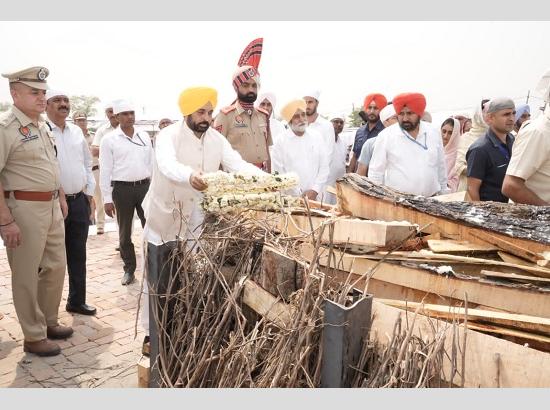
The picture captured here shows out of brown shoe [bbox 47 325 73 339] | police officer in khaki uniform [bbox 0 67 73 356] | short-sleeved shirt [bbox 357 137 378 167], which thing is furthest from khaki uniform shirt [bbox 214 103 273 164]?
brown shoe [bbox 47 325 73 339]

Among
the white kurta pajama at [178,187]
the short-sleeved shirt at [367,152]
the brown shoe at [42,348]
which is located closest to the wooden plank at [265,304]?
the white kurta pajama at [178,187]

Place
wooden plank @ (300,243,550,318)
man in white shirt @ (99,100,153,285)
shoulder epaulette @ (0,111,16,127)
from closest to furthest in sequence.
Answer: wooden plank @ (300,243,550,318) → shoulder epaulette @ (0,111,16,127) → man in white shirt @ (99,100,153,285)

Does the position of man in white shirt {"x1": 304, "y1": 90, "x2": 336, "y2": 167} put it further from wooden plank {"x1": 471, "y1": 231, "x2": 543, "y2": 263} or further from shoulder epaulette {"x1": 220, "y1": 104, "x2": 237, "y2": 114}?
wooden plank {"x1": 471, "y1": 231, "x2": 543, "y2": 263}

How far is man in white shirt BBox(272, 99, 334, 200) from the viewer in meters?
5.67

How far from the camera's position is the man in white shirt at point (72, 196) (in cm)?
445

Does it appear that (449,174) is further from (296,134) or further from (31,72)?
(31,72)

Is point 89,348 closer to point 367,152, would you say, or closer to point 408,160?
point 408,160

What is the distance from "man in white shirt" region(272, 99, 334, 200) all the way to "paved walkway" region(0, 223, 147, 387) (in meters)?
2.38

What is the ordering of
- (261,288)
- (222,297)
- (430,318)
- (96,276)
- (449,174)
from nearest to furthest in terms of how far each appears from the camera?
(430,318) < (261,288) < (222,297) < (96,276) < (449,174)

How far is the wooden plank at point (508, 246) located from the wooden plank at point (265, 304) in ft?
3.95

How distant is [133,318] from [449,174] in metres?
4.98

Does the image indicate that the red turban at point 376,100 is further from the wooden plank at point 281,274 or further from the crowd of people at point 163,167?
the wooden plank at point 281,274

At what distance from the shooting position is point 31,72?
3400 mm

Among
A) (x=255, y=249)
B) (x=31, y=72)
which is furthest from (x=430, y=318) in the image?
(x=31, y=72)
